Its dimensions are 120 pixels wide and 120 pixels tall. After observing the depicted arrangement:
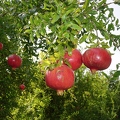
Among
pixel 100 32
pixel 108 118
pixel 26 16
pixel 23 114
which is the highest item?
pixel 26 16

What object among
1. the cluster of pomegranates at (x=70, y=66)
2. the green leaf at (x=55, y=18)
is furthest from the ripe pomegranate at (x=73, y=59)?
the green leaf at (x=55, y=18)

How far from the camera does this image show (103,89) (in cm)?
867

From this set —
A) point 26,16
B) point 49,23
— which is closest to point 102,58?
point 49,23

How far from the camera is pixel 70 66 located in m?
1.29

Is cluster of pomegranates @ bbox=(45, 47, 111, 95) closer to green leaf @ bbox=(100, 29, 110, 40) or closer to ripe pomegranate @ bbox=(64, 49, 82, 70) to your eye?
ripe pomegranate @ bbox=(64, 49, 82, 70)

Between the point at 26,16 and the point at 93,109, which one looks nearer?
the point at 26,16

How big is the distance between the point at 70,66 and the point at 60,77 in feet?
0.38

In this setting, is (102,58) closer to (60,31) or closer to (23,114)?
(60,31)

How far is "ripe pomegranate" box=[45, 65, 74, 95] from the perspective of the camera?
1199 millimetres

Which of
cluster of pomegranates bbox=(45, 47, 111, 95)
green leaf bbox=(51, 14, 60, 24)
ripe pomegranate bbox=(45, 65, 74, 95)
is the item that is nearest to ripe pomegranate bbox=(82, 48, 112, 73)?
cluster of pomegranates bbox=(45, 47, 111, 95)

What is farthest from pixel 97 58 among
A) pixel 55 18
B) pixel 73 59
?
pixel 55 18

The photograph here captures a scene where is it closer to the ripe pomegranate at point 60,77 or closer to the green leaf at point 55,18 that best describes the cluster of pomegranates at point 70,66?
the ripe pomegranate at point 60,77

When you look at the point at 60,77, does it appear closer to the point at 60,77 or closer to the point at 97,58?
the point at 60,77

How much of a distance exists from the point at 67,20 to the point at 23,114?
6108 millimetres
